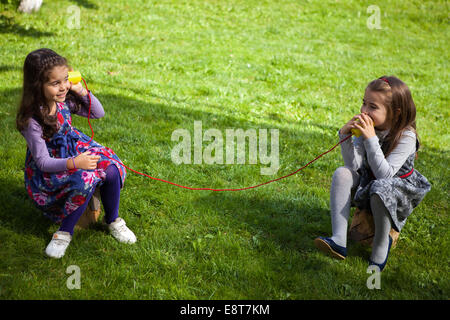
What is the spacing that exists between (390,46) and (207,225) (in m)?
8.71

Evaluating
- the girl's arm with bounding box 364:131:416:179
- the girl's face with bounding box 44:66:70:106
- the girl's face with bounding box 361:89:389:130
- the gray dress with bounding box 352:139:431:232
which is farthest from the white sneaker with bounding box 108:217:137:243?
the girl's face with bounding box 361:89:389:130

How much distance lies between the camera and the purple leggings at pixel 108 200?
9.38 ft

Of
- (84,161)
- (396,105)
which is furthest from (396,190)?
(84,161)

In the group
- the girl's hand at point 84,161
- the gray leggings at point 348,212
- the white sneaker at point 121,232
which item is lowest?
the white sneaker at point 121,232

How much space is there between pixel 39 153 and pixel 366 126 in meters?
2.20

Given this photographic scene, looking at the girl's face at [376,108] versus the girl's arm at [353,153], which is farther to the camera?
the girl's arm at [353,153]

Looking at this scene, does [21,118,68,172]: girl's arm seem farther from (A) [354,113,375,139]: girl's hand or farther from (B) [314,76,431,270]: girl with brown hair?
(A) [354,113,375,139]: girl's hand

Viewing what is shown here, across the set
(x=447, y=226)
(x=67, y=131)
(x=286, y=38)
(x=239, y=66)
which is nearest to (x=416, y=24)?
(x=286, y=38)

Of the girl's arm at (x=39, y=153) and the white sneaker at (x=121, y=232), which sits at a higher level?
the girl's arm at (x=39, y=153)

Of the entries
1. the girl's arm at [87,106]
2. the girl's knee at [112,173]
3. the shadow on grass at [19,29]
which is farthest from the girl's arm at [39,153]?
the shadow on grass at [19,29]

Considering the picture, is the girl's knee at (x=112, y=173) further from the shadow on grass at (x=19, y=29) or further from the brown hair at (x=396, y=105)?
the shadow on grass at (x=19, y=29)

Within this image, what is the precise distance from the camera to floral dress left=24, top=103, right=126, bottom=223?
276 cm

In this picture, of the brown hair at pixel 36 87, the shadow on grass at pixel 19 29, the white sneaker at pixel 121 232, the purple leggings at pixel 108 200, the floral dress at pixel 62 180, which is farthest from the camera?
the shadow on grass at pixel 19 29

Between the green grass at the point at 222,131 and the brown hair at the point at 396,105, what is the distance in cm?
94
